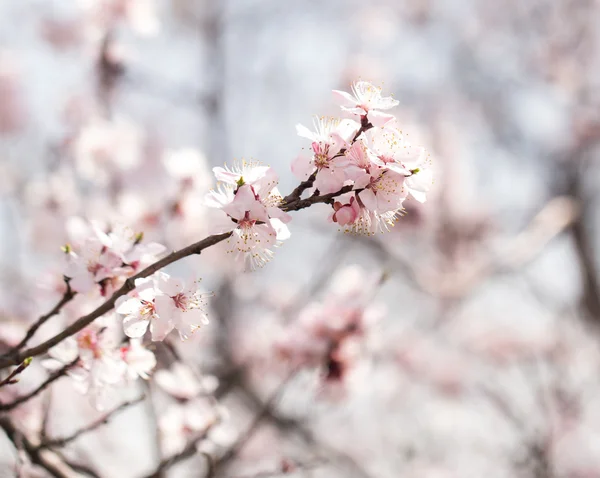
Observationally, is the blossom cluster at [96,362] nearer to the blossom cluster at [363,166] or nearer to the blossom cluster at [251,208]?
the blossom cluster at [251,208]

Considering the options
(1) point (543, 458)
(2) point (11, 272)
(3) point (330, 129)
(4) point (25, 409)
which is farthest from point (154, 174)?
(3) point (330, 129)

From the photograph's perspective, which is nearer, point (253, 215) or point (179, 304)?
point (253, 215)

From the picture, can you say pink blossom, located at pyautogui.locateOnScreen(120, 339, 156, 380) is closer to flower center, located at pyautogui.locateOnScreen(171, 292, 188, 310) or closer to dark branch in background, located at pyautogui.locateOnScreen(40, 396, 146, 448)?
dark branch in background, located at pyautogui.locateOnScreen(40, 396, 146, 448)

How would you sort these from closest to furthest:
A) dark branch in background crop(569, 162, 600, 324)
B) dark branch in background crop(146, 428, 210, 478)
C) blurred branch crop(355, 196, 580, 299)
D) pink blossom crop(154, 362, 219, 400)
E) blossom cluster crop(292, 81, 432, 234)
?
blossom cluster crop(292, 81, 432, 234) → dark branch in background crop(146, 428, 210, 478) → pink blossom crop(154, 362, 219, 400) → blurred branch crop(355, 196, 580, 299) → dark branch in background crop(569, 162, 600, 324)

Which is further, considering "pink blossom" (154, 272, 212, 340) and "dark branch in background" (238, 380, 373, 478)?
"dark branch in background" (238, 380, 373, 478)

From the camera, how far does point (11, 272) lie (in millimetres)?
4363

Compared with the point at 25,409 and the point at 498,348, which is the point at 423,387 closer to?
the point at 498,348

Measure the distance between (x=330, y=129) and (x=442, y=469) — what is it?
664cm

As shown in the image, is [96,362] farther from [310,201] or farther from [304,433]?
[304,433]

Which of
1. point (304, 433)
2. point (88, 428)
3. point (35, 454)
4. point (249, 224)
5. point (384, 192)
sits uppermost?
point (304, 433)

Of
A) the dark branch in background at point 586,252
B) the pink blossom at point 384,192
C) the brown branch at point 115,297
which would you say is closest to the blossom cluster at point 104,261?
the brown branch at point 115,297

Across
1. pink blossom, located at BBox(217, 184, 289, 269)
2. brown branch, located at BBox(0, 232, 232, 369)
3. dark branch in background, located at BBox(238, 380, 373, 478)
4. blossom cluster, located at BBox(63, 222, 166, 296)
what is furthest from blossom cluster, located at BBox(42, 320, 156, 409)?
dark branch in background, located at BBox(238, 380, 373, 478)

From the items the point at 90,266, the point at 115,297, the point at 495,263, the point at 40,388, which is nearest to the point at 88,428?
the point at 40,388

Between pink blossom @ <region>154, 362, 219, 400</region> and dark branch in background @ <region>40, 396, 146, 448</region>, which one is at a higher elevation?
pink blossom @ <region>154, 362, 219, 400</region>
